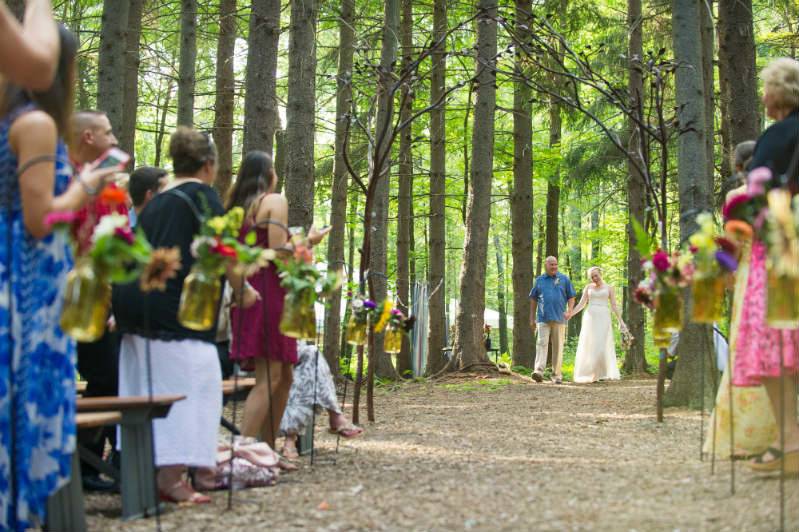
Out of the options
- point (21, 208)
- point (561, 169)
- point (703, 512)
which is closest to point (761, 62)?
point (561, 169)

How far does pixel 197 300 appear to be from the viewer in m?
4.08

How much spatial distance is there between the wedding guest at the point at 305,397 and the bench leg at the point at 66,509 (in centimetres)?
229

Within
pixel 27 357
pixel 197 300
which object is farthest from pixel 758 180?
pixel 27 357

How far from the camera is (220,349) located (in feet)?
23.8

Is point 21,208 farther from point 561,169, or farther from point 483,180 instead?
point 561,169

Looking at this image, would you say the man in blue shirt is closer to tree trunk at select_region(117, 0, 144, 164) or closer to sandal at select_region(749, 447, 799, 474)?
tree trunk at select_region(117, 0, 144, 164)

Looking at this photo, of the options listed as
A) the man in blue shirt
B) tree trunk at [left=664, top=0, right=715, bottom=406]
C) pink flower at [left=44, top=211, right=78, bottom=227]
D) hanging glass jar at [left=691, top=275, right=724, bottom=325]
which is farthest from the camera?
A: the man in blue shirt

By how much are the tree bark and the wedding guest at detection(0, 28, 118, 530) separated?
8.83 meters

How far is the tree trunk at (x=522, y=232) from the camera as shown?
676 inches

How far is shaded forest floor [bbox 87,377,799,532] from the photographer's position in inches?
163

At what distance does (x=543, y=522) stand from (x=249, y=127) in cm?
584

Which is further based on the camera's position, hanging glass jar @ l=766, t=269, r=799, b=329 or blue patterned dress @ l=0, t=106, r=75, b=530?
hanging glass jar @ l=766, t=269, r=799, b=329

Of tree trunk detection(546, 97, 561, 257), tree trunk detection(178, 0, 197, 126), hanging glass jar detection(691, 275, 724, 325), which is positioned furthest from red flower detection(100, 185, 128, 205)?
tree trunk detection(546, 97, 561, 257)

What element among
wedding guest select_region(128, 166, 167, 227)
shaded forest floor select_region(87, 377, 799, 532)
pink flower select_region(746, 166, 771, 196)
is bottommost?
shaded forest floor select_region(87, 377, 799, 532)
